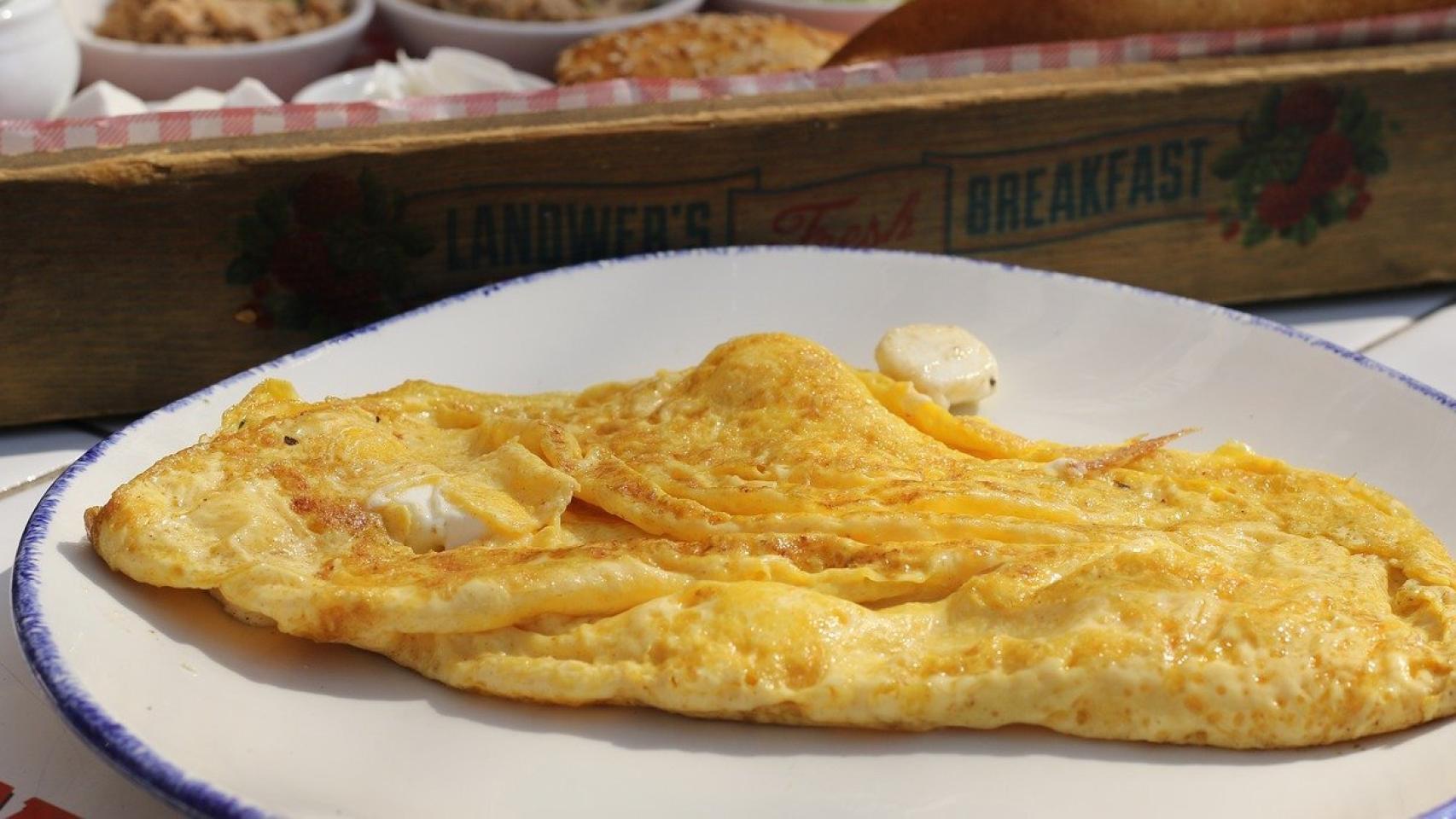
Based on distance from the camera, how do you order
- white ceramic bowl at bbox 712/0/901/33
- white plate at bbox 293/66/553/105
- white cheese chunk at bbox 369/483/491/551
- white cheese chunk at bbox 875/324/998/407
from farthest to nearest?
white ceramic bowl at bbox 712/0/901/33 < white plate at bbox 293/66/553/105 < white cheese chunk at bbox 875/324/998/407 < white cheese chunk at bbox 369/483/491/551

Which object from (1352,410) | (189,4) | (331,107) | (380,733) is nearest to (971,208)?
(1352,410)

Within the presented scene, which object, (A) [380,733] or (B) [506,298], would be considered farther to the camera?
(B) [506,298]

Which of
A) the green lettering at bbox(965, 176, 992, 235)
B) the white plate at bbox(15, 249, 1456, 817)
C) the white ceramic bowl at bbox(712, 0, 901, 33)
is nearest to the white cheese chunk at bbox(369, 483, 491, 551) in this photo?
the white plate at bbox(15, 249, 1456, 817)

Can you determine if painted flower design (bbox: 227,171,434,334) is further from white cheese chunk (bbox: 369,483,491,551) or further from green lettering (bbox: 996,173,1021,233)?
green lettering (bbox: 996,173,1021,233)

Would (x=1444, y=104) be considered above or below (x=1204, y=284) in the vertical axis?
above

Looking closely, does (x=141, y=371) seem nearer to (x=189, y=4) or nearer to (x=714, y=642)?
(x=714, y=642)
